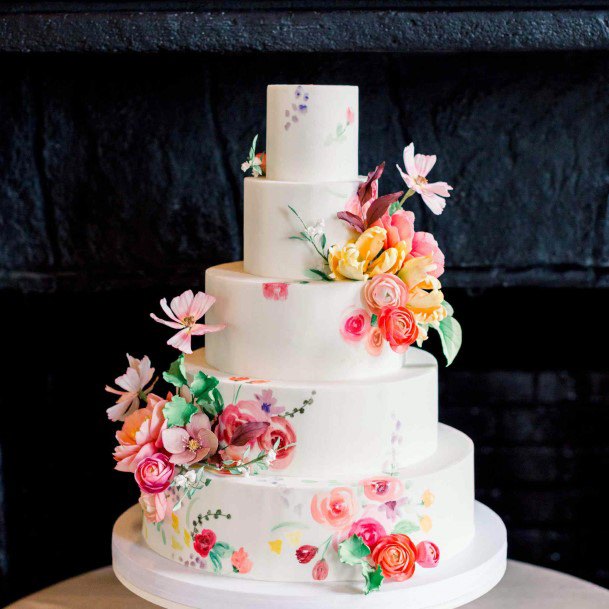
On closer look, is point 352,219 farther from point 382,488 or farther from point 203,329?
point 382,488

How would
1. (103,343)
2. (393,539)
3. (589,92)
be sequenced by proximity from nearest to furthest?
(393,539) < (589,92) < (103,343)

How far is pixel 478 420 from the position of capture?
2.32 m

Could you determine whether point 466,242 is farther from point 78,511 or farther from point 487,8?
point 78,511

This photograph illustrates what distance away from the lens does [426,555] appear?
146cm

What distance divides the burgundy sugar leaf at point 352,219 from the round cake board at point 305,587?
0.52 metres

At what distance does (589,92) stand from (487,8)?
330 mm

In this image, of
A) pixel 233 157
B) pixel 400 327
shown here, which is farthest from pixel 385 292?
pixel 233 157

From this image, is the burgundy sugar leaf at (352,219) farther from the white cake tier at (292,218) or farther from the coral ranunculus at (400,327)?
the coral ranunculus at (400,327)

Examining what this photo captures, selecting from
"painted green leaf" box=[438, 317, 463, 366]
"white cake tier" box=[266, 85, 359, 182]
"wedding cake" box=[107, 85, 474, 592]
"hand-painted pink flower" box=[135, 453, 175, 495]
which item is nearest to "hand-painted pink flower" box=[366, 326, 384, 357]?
"wedding cake" box=[107, 85, 474, 592]

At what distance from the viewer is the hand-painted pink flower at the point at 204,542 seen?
148 centimetres

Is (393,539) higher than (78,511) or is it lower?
higher

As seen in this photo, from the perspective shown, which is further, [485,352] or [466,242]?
[485,352]

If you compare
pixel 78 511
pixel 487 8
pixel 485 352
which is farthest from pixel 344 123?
pixel 78 511

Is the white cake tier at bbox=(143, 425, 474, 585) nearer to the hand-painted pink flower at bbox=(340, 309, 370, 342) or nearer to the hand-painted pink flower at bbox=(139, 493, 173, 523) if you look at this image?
the hand-painted pink flower at bbox=(139, 493, 173, 523)
